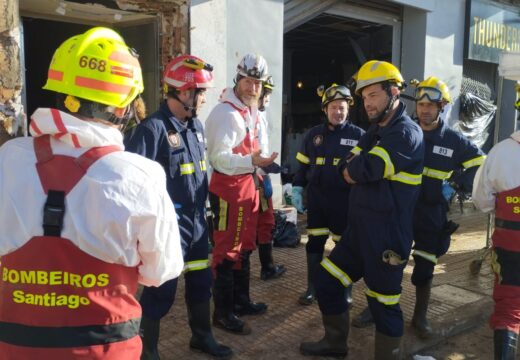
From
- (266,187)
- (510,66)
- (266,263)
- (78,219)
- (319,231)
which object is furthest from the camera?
(510,66)

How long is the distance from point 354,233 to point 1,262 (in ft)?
7.43

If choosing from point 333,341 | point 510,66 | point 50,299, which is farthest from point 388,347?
point 510,66

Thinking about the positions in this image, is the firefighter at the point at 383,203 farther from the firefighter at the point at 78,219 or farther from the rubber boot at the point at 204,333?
the firefighter at the point at 78,219

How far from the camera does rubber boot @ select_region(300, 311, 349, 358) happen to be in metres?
3.50

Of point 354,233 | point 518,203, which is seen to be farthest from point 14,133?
point 518,203

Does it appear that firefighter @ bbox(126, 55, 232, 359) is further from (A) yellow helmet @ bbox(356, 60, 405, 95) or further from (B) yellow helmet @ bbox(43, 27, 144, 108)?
(B) yellow helmet @ bbox(43, 27, 144, 108)

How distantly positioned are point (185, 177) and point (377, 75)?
144 centimetres

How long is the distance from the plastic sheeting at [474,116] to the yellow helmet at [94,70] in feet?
31.9

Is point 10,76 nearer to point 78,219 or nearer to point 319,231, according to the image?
point 78,219

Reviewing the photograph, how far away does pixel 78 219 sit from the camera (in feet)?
5.23

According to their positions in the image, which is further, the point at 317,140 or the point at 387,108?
the point at 317,140

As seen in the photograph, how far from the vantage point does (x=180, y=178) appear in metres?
Answer: 3.12

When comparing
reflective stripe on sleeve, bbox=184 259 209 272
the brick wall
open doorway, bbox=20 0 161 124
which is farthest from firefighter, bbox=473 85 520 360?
open doorway, bbox=20 0 161 124

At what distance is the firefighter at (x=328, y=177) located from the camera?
434 cm
